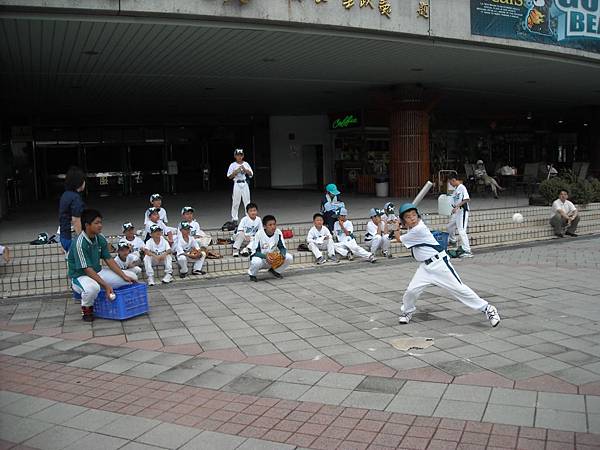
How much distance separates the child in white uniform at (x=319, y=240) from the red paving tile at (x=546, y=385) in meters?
5.64

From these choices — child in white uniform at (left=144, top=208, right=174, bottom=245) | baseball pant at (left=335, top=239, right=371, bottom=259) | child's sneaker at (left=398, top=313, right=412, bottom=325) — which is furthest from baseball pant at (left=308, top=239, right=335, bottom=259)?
child's sneaker at (left=398, top=313, right=412, bottom=325)

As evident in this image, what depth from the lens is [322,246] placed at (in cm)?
1011

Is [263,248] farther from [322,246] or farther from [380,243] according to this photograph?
[380,243]

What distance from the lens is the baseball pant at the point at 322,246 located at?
32.6 ft

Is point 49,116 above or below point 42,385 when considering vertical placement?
above

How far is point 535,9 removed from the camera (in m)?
12.6

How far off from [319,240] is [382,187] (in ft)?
28.0

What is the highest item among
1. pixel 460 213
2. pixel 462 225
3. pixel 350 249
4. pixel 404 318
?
pixel 460 213

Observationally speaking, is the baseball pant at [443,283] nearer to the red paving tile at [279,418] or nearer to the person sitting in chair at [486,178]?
the red paving tile at [279,418]

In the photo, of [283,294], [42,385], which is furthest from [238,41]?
[42,385]

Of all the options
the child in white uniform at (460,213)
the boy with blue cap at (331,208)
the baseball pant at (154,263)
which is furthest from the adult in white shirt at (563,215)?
the baseball pant at (154,263)

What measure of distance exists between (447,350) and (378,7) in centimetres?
730

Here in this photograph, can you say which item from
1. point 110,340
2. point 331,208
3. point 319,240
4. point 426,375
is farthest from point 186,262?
point 426,375

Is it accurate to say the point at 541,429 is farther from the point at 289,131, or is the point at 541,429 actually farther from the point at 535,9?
the point at 289,131
